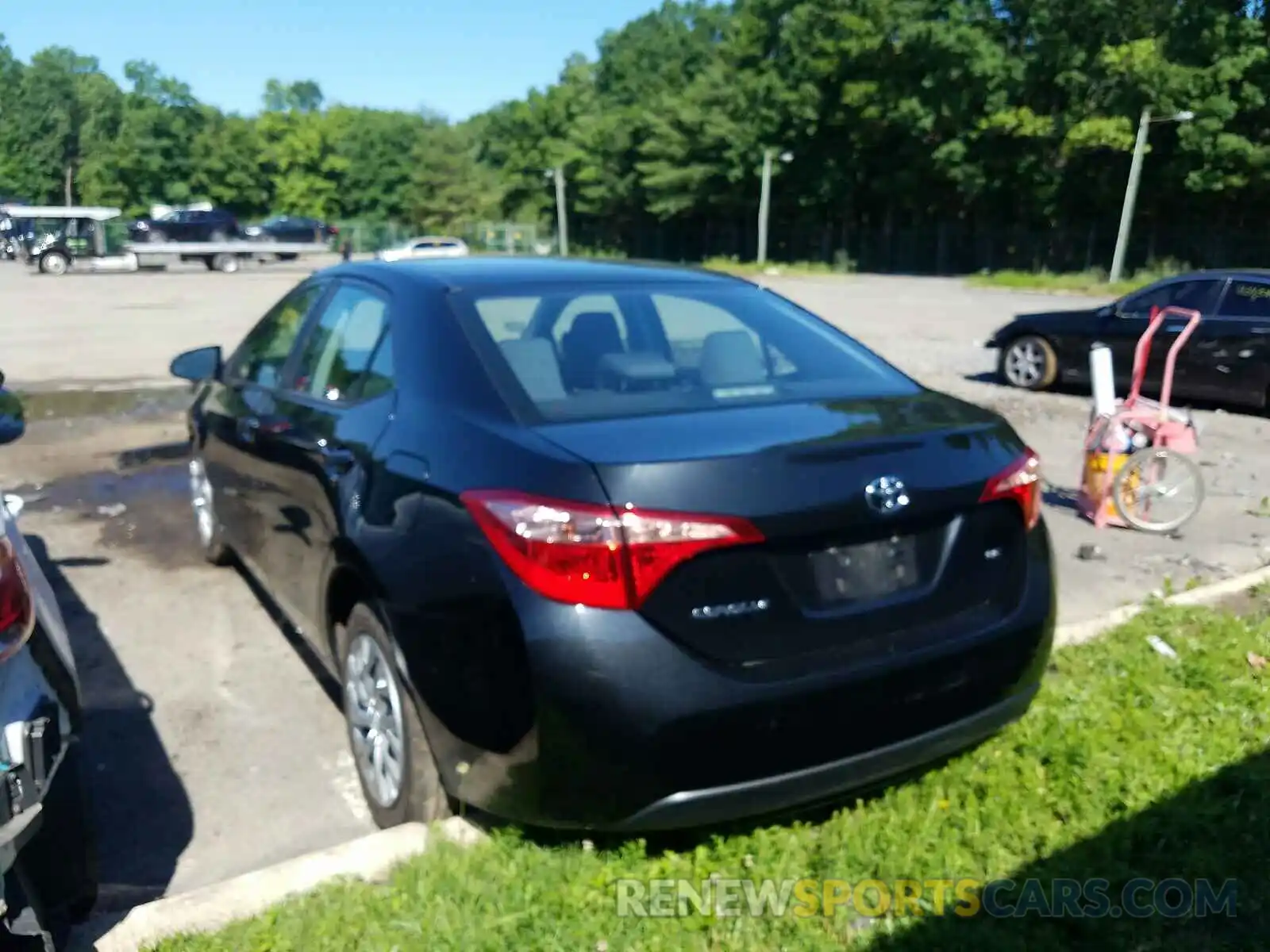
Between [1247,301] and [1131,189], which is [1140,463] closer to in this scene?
[1247,301]

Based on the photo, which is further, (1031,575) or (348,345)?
(348,345)

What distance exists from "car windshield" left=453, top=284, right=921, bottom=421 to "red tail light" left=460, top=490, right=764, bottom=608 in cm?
48

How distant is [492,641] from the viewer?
115 inches

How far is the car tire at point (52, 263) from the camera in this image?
41062 millimetres

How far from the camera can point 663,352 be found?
3861 millimetres

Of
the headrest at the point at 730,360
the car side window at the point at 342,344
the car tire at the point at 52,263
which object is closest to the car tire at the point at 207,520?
the car side window at the point at 342,344

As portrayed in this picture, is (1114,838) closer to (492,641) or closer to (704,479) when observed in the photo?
(704,479)

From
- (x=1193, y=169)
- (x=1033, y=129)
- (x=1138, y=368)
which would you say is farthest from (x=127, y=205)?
(x=1138, y=368)

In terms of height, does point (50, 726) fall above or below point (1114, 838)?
above

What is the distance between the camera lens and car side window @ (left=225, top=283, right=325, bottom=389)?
4.72 metres

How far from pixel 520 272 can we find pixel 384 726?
Answer: 1602 millimetres

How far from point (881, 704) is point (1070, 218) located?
5270 cm

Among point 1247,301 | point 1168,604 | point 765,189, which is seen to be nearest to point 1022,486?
point 1168,604

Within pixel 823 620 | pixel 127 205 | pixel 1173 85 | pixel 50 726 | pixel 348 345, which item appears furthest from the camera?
pixel 127 205
